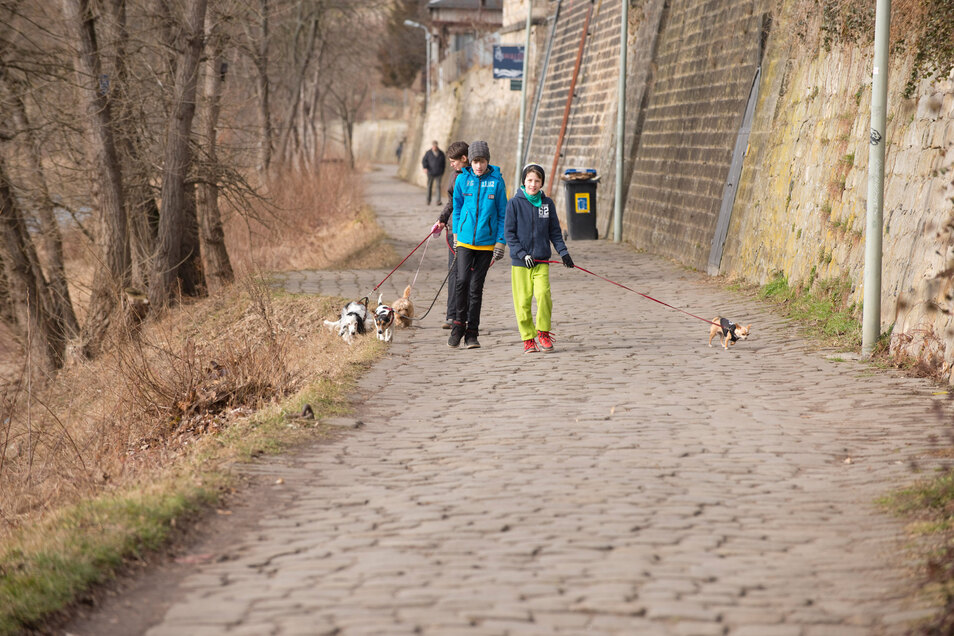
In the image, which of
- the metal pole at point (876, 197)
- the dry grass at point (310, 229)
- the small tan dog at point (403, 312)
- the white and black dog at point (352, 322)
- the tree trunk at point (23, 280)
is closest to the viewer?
the metal pole at point (876, 197)

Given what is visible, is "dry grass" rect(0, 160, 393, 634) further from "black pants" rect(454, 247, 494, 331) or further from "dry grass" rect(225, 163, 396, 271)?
"dry grass" rect(225, 163, 396, 271)

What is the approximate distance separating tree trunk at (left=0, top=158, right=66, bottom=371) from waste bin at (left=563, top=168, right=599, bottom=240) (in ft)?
33.4

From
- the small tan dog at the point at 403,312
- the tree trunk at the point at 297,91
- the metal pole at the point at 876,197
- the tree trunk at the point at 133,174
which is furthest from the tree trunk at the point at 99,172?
the tree trunk at the point at 297,91

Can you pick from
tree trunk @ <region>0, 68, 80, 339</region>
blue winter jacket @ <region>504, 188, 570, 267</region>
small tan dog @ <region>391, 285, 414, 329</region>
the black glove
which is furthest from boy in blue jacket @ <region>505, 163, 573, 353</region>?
tree trunk @ <region>0, 68, 80, 339</region>

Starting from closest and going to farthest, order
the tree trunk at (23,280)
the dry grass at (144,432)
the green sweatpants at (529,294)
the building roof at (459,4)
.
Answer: the dry grass at (144,432), the green sweatpants at (529,294), the tree trunk at (23,280), the building roof at (459,4)

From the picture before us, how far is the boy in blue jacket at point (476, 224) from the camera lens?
10227mm

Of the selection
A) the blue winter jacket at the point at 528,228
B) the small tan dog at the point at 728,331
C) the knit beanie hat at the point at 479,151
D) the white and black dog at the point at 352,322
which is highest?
the knit beanie hat at the point at 479,151

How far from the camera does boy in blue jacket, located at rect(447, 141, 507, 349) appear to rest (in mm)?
10227

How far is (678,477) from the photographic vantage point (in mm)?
6035

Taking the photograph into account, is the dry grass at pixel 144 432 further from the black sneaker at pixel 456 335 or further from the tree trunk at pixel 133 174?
the tree trunk at pixel 133 174

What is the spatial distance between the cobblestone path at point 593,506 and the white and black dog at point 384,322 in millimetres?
829

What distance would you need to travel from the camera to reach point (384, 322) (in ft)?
35.9

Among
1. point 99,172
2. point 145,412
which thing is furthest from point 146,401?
point 99,172

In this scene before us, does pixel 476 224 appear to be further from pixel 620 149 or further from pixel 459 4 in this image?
pixel 459 4
